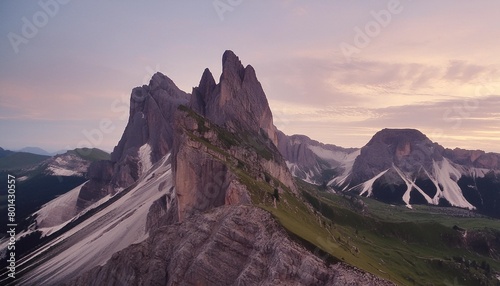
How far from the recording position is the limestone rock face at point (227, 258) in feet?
186

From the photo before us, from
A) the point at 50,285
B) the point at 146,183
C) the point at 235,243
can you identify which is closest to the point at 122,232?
the point at 50,285

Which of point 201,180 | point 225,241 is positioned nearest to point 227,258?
point 225,241

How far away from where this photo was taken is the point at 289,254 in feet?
193

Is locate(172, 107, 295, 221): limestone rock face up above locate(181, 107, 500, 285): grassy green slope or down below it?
above

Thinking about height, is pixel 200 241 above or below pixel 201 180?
below

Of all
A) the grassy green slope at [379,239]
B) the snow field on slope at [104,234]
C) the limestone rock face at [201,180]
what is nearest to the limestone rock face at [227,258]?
the limestone rock face at [201,180]

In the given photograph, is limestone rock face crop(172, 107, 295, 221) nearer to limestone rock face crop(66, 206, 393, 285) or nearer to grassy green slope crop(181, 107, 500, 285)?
grassy green slope crop(181, 107, 500, 285)

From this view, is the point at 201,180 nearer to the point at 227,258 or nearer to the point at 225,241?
the point at 225,241

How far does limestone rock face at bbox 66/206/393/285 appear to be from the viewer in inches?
2235

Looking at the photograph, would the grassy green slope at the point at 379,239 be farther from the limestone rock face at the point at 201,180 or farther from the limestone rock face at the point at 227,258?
the limestone rock face at the point at 227,258

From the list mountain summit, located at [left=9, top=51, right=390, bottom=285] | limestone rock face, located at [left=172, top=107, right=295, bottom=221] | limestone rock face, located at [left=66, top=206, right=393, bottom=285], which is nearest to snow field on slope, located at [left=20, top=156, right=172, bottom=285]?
mountain summit, located at [left=9, top=51, right=390, bottom=285]

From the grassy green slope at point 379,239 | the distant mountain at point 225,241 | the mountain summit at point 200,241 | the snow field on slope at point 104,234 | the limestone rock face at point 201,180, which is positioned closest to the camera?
the mountain summit at point 200,241


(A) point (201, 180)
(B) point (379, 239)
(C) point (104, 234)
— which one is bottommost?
(B) point (379, 239)

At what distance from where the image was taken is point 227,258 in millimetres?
62938
